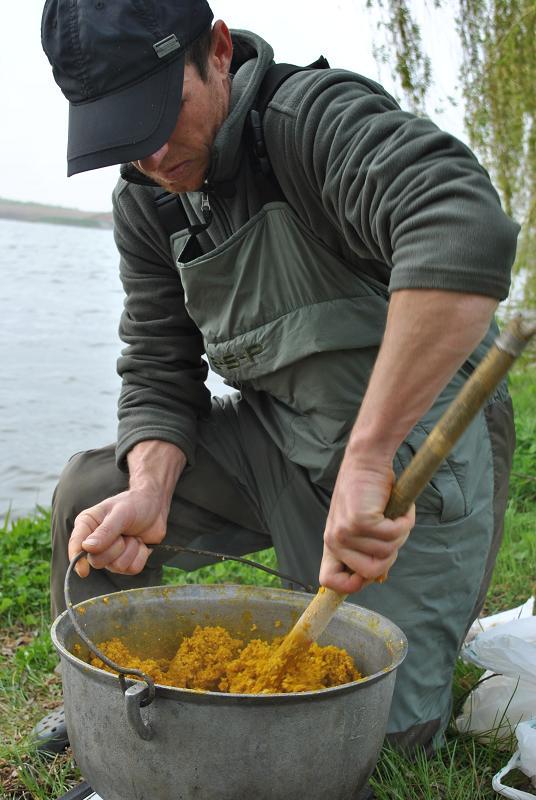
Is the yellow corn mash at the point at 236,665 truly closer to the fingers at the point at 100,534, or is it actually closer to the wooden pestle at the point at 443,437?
the wooden pestle at the point at 443,437

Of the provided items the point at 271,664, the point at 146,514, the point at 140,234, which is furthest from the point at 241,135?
the point at 271,664

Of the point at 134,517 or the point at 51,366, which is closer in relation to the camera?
the point at 134,517

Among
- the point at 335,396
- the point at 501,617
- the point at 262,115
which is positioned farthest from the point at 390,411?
the point at 501,617

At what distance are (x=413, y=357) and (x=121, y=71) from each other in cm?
100

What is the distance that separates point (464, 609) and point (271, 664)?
0.81 meters

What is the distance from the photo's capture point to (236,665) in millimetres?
2211

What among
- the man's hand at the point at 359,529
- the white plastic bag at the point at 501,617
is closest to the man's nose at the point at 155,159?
the man's hand at the point at 359,529

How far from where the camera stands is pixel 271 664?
2.11 meters

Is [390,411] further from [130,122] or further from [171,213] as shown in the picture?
[171,213]

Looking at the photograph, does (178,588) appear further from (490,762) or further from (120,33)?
(120,33)

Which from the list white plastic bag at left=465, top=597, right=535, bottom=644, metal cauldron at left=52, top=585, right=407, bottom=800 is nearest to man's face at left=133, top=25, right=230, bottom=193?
metal cauldron at left=52, top=585, right=407, bottom=800

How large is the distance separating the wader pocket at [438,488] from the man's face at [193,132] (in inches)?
33.8

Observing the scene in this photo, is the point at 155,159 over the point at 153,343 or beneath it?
over

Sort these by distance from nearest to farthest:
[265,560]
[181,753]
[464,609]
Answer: [181,753]
[464,609]
[265,560]
